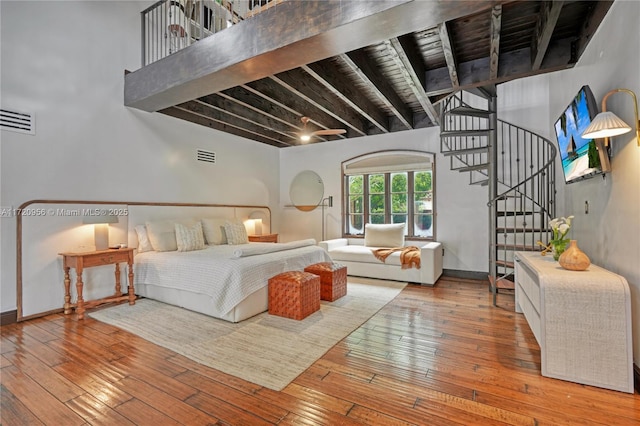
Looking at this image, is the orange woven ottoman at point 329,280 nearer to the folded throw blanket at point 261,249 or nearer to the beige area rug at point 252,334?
the beige area rug at point 252,334

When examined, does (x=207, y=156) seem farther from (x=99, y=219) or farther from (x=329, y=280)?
(x=329, y=280)

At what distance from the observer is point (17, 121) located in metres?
3.29

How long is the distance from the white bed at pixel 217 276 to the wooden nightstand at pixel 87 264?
25 cm

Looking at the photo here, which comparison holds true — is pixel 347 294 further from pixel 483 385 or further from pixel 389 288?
pixel 483 385

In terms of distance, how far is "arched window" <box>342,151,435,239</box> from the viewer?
5832 millimetres

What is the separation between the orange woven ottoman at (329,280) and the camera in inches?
155

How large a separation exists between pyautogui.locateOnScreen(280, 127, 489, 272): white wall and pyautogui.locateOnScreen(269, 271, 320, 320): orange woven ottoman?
3164mm

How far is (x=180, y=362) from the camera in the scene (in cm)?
239

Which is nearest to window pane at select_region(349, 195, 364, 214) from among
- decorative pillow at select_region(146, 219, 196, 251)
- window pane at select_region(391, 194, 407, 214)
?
window pane at select_region(391, 194, 407, 214)

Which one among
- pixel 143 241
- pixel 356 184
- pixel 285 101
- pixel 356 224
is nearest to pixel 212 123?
pixel 285 101

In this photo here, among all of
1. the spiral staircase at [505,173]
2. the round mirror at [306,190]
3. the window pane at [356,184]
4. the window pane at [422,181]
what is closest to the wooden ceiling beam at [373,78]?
the spiral staircase at [505,173]

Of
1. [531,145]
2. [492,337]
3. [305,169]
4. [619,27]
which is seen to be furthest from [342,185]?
[619,27]

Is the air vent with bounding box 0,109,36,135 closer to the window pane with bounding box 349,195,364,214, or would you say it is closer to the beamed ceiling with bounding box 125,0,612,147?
the beamed ceiling with bounding box 125,0,612,147

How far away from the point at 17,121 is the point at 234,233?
115 inches
